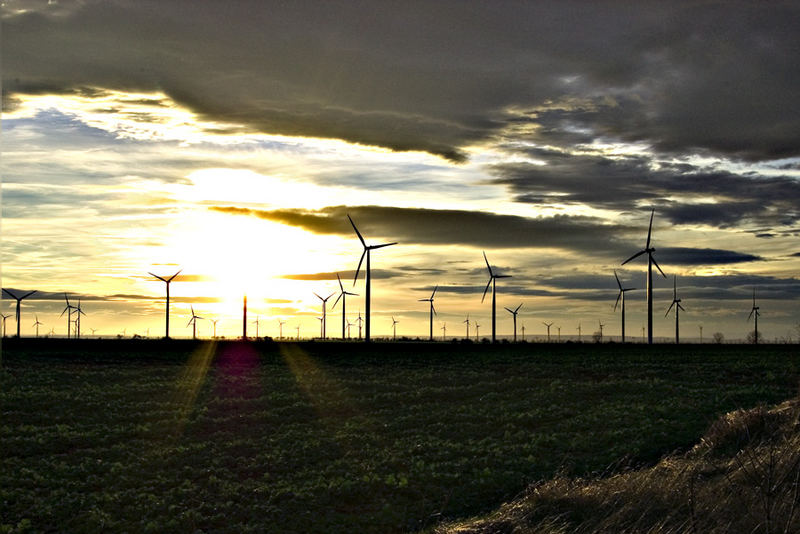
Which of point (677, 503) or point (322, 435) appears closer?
point (677, 503)

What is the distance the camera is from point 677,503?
16641 mm

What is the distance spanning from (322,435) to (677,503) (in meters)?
23.4

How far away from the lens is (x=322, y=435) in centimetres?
3769

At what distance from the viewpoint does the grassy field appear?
26.3 m

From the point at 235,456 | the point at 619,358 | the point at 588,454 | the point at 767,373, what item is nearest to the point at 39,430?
the point at 235,456

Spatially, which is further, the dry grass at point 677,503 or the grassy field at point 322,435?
the grassy field at point 322,435

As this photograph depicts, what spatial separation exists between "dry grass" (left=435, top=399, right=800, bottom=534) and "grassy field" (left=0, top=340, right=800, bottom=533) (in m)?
4.55

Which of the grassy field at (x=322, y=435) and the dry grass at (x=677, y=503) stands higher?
the dry grass at (x=677, y=503)

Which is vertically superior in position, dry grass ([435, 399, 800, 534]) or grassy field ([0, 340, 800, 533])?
dry grass ([435, 399, 800, 534])

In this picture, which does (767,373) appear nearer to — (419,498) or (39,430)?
(419,498)

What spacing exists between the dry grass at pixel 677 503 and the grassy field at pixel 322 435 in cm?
455

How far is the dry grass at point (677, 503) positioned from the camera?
14617 millimetres

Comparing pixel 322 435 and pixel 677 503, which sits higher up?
pixel 677 503

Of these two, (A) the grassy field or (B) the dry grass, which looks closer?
(B) the dry grass
